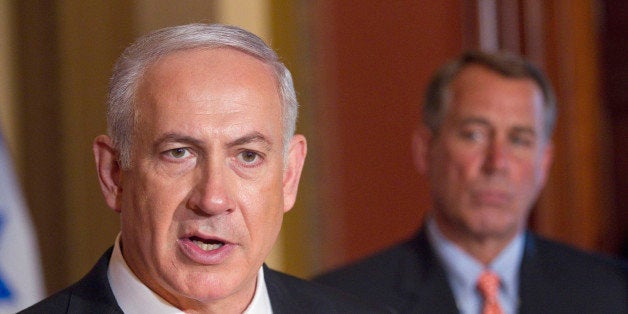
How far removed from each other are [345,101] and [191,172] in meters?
2.70

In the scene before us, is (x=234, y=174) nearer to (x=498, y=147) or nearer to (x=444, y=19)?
(x=498, y=147)

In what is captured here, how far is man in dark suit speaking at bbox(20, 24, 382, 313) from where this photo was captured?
5.71 feet

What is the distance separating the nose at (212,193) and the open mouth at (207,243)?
0.20 ft

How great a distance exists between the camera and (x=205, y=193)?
1711 mm

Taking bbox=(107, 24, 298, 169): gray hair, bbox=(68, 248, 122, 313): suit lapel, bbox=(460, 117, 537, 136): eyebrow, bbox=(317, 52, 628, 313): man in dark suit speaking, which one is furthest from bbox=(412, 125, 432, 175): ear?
bbox=(68, 248, 122, 313): suit lapel

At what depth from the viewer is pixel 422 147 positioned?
3246 mm

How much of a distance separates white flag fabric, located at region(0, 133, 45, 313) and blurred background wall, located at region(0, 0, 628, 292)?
50 cm

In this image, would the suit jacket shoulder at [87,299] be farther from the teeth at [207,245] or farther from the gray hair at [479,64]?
the gray hair at [479,64]

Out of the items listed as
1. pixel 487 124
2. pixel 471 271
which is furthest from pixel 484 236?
pixel 487 124

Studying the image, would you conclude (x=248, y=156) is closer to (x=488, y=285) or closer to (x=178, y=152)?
(x=178, y=152)

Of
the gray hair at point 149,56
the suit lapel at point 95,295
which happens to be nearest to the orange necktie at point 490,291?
the gray hair at point 149,56

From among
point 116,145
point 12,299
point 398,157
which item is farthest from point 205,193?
point 398,157

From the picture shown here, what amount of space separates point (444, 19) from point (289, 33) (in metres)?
0.76

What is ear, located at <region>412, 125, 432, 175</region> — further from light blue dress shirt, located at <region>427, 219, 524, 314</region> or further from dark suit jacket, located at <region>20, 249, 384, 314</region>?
dark suit jacket, located at <region>20, 249, 384, 314</region>
